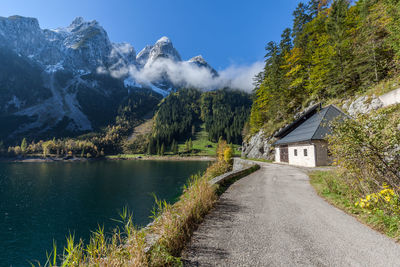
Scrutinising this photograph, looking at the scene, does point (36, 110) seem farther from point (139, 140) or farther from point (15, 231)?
point (15, 231)

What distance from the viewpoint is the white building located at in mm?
19938

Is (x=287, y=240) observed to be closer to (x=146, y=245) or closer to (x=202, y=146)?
(x=146, y=245)

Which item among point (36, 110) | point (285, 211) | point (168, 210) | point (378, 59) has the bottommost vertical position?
point (285, 211)

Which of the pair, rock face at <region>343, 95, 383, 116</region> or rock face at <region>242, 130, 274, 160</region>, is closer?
rock face at <region>343, 95, 383, 116</region>

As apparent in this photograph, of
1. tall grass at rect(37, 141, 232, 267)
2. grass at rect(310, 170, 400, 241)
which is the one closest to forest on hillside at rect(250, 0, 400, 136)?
grass at rect(310, 170, 400, 241)

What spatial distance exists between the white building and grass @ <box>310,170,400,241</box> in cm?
1009

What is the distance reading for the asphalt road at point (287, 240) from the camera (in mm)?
3562

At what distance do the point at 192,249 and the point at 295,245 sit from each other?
248 centimetres

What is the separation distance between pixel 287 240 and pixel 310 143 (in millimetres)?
19567

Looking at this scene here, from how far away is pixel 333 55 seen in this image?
24000 mm

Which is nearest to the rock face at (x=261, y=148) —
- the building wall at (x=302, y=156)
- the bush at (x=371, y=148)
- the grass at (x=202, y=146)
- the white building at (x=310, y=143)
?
the white building at (x=310, y=143)

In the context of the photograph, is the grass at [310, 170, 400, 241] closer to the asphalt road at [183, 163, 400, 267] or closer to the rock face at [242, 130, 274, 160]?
the asphalt road at [183, 163, 400, 267]

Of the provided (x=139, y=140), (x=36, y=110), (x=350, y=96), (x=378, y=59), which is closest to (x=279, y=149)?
(x=350, y=96)

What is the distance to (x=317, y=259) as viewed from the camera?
3580 millimetres
